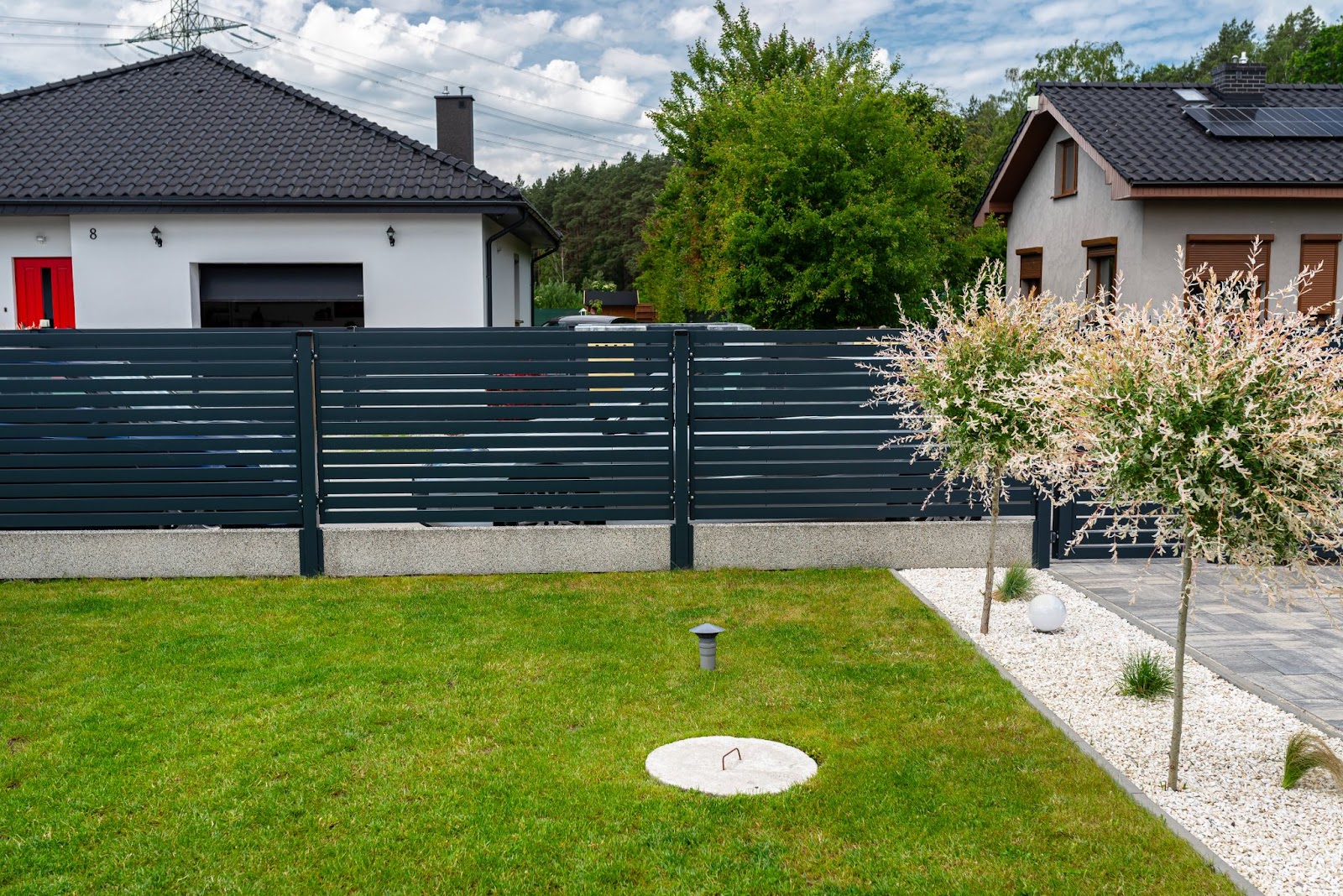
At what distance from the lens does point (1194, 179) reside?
61.9 feet

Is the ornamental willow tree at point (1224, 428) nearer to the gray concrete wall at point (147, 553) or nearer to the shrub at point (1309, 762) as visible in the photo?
the shrub at point (1309, 762)

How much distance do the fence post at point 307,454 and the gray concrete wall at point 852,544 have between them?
2915 millimetres

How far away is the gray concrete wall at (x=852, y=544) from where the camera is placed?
852 centimetres

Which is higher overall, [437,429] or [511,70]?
[511,70]

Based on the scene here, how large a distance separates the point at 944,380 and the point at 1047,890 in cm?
340

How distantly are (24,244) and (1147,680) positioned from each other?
614 inches

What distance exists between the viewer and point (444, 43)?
53406 millimetres

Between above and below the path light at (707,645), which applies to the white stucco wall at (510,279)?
above

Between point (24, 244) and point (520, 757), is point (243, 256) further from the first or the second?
point (520, 757)

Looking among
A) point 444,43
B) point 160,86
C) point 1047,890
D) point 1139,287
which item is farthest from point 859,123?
point 444,43

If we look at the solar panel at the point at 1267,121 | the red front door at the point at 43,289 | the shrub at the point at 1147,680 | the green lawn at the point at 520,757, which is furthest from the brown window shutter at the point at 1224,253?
the red front door at the point at 43,289

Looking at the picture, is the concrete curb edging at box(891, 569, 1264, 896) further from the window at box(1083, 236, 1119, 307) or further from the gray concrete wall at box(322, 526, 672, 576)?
the window at box(1083, 236, 1119, 307)

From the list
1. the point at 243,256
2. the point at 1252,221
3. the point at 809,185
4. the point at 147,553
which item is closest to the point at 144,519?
the point at 147,553

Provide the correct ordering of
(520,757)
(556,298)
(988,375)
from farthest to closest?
1. (556,298)
2. (988,375)
3. (520,757)
